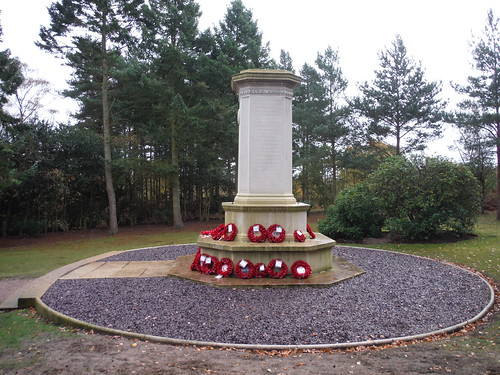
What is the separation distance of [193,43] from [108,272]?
A: 16.5 meters

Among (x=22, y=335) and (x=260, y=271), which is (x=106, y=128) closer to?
(x=260, y=271)

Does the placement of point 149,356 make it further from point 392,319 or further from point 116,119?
point 116,119

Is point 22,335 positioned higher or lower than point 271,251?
lower

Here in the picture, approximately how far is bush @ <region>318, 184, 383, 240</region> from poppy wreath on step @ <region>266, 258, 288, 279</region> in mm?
7074

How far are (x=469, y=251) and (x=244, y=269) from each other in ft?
25.3

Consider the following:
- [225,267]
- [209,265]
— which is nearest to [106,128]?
[209,265]

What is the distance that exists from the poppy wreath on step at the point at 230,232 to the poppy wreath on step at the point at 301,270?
1.43m

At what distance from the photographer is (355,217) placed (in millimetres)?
13492

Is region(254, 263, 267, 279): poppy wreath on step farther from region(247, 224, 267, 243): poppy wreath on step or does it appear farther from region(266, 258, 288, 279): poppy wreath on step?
region(247, 224, 267, 243): poppy wreath on step

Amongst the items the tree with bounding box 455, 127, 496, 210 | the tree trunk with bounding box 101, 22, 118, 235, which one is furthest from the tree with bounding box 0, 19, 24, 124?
the tree with bounding box 455, 127, 496, 210

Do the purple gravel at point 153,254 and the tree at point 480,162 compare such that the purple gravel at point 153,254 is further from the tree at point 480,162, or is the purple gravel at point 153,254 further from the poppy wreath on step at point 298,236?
the tree at point 480,162

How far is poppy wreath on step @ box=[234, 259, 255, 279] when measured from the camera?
6.71 metres

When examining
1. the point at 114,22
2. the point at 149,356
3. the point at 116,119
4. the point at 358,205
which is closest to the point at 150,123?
the point at 116,119

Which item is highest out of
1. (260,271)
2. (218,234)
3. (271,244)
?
(218,234)
